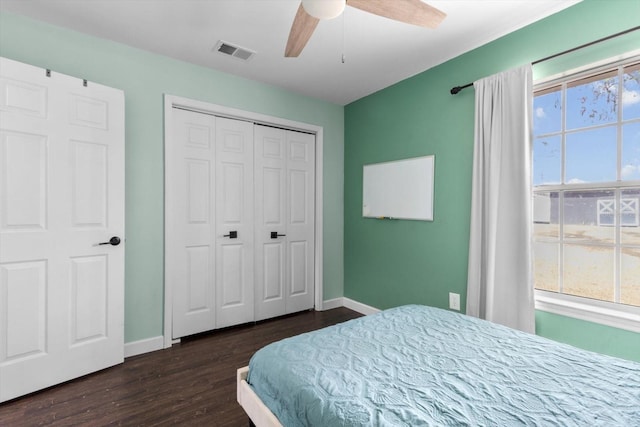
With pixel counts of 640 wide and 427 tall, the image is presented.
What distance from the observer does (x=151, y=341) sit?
270cm

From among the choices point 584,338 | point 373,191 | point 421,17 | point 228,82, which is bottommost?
point 584,338

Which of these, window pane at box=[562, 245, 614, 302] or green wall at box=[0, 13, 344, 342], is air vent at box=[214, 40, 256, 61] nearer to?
green wall at box=[0, 13, 344, 342]

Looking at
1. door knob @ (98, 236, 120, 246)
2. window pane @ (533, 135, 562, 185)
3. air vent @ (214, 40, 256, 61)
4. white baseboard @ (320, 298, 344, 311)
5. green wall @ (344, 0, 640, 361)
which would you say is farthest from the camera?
white baseboard @ (320, 298, 344, 311)

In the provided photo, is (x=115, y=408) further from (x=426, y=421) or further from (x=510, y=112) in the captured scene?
(x=510, y=112)

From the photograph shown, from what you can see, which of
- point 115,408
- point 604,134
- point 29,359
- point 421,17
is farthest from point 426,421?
point 29,359

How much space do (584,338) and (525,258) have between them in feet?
1.89

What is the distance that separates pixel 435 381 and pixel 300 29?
5.84 feet

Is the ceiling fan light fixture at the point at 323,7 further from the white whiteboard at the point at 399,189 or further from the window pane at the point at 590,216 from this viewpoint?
the window pane at the point at 590,216

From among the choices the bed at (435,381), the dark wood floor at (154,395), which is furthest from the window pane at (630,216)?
the dark wood floor at (154,395)

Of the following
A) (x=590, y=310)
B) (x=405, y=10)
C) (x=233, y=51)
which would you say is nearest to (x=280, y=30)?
(x=233, y=51)

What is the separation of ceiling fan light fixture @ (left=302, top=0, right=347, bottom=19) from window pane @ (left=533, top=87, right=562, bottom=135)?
1775 millimetres

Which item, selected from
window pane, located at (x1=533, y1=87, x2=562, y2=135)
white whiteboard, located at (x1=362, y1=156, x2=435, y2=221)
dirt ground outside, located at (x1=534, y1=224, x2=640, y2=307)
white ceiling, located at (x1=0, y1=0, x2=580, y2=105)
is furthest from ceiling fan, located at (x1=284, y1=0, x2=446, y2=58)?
dirt ground outside, located at (x1=534, y1=224, x2=640, y2=307)

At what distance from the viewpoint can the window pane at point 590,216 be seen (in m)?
1.95

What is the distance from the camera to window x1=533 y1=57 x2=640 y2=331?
1872mm
